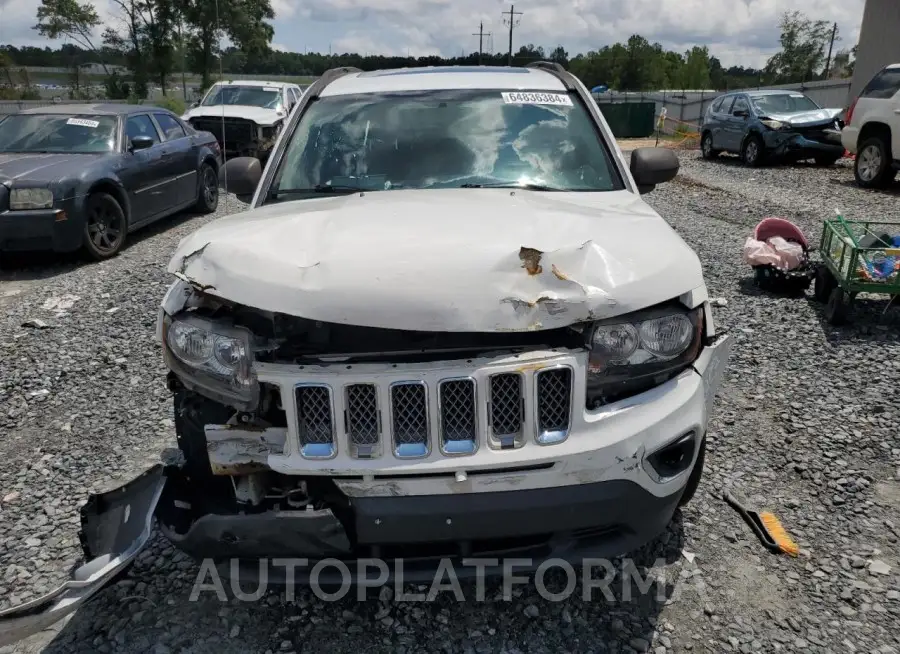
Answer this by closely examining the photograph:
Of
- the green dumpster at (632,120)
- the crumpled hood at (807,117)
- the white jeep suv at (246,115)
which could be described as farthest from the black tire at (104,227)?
the green dumpster at (632,120)

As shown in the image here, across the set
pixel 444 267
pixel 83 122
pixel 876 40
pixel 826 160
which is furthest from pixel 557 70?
pixel 876 40

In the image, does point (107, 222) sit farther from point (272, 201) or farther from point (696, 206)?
point (696, 206)

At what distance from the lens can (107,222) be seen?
8125 millimetres

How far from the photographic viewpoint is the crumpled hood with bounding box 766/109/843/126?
50.3 feet

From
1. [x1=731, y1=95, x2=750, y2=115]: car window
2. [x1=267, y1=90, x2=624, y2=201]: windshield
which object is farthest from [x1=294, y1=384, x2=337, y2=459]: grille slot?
[x1=731, y1=95, x2=750, y2=115]: car window

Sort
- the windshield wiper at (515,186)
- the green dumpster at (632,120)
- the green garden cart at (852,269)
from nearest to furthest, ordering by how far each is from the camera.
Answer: the windshield wiper at (515,186), the green garden cart at (852,269), the green dumpster at (632,120)

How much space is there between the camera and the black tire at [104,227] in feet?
25.6

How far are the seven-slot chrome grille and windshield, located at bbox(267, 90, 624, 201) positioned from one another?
59.9 inches

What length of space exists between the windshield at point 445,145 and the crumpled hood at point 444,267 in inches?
34.9

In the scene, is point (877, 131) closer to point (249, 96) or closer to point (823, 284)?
point (823, 284)

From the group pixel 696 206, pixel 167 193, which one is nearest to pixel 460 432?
pixel 167 193

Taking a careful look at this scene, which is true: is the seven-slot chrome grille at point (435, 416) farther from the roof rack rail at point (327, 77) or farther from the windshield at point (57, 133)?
the windshield at point (57, 133)

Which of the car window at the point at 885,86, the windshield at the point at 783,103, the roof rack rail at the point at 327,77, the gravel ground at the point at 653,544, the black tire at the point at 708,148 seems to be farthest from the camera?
the black tire at the point at 708,148

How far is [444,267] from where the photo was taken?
6.79 feet
